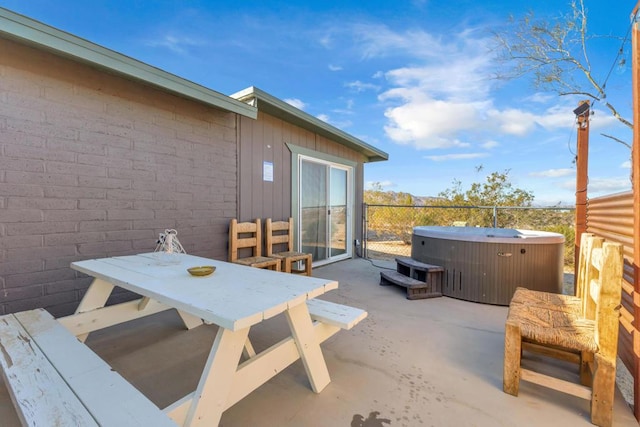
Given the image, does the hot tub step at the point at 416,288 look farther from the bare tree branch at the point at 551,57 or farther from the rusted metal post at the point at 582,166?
the bare tree branch at the point at 551,57

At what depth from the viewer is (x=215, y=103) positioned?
3.03 m

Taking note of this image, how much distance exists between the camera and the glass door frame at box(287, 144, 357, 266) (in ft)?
14.7

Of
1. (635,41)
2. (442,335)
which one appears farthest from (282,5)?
(442,335)

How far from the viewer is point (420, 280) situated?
349cm

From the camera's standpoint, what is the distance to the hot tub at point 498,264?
299cm

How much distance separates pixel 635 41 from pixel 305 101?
20.5 ft

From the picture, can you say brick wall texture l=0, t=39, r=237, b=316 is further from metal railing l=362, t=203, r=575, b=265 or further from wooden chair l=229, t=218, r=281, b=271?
metal railing l=362, t=203, r=575, b=265

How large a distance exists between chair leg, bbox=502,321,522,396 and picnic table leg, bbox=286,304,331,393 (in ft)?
3.41

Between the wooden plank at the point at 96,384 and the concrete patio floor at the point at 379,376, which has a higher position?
the wooden plank at the point at 96,384

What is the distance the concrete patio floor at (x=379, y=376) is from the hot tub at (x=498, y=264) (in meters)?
0.40

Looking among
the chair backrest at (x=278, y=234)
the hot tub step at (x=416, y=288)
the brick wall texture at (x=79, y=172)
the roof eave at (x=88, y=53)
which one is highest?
the roof eave at (x=88, y=53)

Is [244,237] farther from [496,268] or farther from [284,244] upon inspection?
[496,268]

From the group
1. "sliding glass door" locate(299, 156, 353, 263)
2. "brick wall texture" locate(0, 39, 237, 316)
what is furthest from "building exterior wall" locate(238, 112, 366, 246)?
"brick wall texture" locate(0, 39, 237, 316)

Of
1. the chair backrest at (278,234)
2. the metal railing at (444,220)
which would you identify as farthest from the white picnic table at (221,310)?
the metal railing at (444,220)
